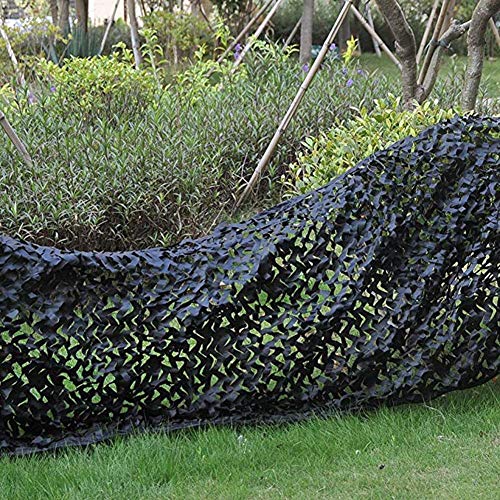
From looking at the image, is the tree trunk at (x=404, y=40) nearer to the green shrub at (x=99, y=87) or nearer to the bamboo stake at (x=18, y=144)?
the bamboo stake at (x=18, y=144)

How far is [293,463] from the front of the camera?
10.2 feet

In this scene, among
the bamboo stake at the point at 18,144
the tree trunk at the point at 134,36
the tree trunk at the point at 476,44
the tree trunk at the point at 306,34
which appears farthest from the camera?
the tree trunk at the point at 306,34

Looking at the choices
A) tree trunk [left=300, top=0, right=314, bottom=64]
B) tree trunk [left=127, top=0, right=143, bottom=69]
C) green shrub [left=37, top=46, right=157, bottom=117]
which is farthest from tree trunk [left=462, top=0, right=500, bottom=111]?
tree trunk [left=300, top=0, right=314, bottom=64]

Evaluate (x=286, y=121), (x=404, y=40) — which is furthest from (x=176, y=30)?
(x=404, y=40)

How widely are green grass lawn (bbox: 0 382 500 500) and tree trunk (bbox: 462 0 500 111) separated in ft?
7.50

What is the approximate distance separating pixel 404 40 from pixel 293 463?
295 cm

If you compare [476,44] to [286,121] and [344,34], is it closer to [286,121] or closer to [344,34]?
[286,121]

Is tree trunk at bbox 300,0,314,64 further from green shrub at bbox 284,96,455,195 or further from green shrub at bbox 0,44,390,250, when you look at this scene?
green shrub at bbox 284,96,455,195

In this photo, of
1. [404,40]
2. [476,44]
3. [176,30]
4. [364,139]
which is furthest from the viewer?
[176,30]

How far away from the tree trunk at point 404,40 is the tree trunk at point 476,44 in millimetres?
387

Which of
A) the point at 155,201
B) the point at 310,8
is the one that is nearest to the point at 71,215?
the point at 155,201

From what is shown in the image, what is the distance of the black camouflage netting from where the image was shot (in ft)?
10.2

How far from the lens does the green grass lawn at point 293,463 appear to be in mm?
2920

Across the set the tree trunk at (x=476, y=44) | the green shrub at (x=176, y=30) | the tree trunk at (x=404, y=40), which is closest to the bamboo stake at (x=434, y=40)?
the tree trunk at (x=404, y=40)
